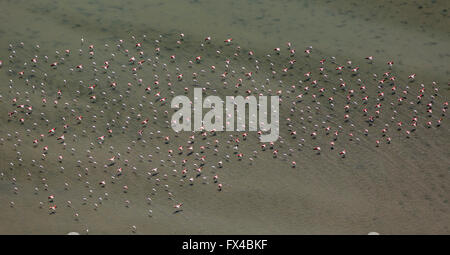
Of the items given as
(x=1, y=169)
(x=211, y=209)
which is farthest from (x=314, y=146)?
(x=1, y=169)

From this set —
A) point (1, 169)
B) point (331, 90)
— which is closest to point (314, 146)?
point (331, 90)

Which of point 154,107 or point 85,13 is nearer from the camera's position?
point 154,107

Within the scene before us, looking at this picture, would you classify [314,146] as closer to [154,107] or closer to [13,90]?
[154,107]

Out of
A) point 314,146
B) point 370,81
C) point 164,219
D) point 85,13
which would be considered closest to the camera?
point 164,219

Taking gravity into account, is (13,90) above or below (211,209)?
above

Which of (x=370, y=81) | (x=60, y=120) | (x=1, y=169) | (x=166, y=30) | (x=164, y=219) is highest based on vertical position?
(x=166, y=30)

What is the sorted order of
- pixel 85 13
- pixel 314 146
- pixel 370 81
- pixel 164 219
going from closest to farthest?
pixel 164 219
pixel 314 146
pixel 370 81
pixel 85 13
